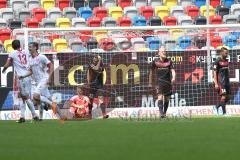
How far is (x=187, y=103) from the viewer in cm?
2697

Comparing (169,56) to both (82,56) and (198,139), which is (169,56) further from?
(198,139)

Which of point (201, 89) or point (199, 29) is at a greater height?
point (199, 29)

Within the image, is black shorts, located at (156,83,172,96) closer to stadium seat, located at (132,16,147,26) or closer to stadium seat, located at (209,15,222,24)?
stadium seat, located at (132,16,147,26)

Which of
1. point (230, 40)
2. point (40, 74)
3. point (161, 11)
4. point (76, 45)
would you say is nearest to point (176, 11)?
point (161, 11)

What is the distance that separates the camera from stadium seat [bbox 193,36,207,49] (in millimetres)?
27673

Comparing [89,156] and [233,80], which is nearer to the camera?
[89,156]

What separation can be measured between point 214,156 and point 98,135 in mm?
4467

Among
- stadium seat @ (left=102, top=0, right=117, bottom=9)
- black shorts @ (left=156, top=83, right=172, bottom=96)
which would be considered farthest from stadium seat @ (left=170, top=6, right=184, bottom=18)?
black shorts @ (left=156, top=83, right=172, bottom=96)

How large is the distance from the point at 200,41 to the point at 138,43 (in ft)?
6.22

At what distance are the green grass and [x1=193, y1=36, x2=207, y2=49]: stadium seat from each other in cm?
771

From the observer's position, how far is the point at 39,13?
107 feet

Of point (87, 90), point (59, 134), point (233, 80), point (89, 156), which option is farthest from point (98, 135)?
point (233, 80)

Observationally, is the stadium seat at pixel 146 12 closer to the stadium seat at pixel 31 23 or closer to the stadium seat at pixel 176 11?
the stadium seat at pixel 176 11

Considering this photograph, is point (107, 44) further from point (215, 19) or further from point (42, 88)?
point (42, 88)
